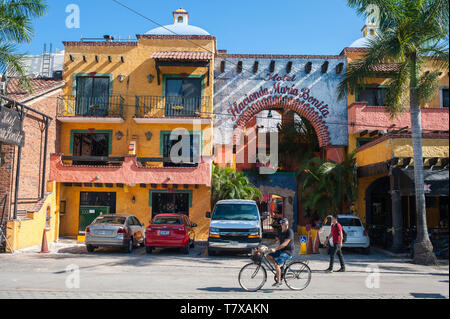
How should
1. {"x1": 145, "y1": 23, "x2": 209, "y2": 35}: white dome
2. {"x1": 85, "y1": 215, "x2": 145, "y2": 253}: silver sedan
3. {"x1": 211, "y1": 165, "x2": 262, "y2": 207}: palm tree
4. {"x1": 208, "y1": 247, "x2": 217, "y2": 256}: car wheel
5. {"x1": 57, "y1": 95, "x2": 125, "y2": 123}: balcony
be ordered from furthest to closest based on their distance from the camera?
{"x1": 145, "y1": 23, "x2": 209, "y2": 35}: white dome → {"x1": 57, "y1": 95, "x2": 125, "y2": 123}: balcony → {"x1": 211, "y1": 165, "x2": 262, "y2": 207}: palm tree → {"x1": 85, "y1": 215, "x2": 145, "y2": 253}: silver sedan → {"x1": 208, "y1": 247, "x2": 217, "y2": 256}: car wheel

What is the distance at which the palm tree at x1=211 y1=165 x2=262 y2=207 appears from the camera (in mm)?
20297

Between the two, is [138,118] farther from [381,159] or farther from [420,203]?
[420,203]

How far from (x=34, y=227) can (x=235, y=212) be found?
855cm

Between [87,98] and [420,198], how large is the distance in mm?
17171

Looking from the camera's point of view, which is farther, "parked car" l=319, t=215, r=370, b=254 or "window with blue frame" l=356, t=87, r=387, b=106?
"window with blue frame" l=356, t=87, r=387, b=106

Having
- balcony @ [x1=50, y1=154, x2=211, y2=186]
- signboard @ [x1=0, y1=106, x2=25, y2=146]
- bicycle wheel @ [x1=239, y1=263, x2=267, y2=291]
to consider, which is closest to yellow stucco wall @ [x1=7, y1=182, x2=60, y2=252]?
balcony @ [x1=50, y1=154, x2=211, y2=186]

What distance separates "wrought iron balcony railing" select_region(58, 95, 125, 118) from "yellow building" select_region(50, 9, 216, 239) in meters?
0.05

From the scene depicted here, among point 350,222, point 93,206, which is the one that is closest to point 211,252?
point 350,222

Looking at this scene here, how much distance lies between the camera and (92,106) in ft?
70.8

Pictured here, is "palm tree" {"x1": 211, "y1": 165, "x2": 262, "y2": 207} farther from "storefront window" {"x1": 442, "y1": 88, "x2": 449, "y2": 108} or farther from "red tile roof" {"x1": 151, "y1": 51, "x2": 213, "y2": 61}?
"storefront window" {"x1": 442, "y1": 88, "x2": 449, "y2": 108}

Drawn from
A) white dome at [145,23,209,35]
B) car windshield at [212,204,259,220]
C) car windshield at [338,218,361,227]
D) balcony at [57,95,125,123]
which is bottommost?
car windshield at [338,218,361,227]

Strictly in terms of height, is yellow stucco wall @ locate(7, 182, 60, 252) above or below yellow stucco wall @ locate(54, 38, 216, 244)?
below

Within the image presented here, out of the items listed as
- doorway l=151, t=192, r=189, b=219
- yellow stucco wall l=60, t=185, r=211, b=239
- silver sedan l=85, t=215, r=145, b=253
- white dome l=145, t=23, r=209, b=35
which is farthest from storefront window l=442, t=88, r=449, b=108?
silver sedan l=85, t=215, r=145, b=253

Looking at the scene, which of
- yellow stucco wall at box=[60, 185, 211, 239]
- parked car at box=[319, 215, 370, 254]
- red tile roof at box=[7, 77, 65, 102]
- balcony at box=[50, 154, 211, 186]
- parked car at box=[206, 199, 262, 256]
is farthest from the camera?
yellow stucco wall at box=[60, 185, 211, 239]
